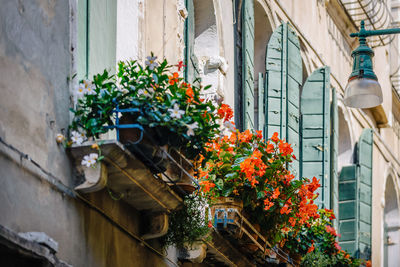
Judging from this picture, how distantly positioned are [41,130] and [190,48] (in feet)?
12.8

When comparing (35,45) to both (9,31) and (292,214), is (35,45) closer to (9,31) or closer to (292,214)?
(9,31)

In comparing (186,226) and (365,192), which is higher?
(365,192)

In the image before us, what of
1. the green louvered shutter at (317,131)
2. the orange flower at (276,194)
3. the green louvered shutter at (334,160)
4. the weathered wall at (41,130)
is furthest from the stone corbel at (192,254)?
the green louvered shutter at (334,160)

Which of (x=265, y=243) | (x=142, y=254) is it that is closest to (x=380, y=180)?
(x=265, y=243)

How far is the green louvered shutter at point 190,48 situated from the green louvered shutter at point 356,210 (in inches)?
224

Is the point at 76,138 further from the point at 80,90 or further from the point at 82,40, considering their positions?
the point at 82,40

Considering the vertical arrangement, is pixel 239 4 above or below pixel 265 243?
above

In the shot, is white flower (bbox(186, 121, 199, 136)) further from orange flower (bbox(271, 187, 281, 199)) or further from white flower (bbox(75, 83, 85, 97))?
orange flower (bbox(271, 187, 281, 199))

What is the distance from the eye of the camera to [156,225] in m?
7.96

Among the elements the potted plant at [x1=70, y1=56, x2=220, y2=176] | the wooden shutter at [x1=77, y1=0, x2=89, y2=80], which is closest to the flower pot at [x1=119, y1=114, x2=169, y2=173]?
the potted plant at [x1=70, y1=56, x2=220, y2=176]

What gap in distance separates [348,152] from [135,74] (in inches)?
389

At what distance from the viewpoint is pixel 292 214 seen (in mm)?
9648

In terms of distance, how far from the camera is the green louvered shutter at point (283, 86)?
40.3 ft

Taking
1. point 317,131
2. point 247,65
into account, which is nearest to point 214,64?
point 247,65
